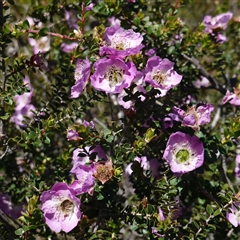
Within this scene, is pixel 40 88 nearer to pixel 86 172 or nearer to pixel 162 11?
pixel 162 11

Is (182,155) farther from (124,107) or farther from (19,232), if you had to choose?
(19,232)

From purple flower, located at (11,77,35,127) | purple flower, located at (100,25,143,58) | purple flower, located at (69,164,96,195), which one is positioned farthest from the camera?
purple flower, located at (11,77,35,127)

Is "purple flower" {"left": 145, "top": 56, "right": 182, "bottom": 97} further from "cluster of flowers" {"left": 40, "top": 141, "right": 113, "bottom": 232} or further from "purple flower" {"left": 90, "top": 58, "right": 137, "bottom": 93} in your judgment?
"cluster of flowers" {"left": 40, "top": 141, "right": 113, "bottom": 232}

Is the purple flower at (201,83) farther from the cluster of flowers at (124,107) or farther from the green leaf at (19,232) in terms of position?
the green leaf at (19,232)

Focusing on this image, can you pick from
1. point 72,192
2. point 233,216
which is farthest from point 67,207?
point 233,216

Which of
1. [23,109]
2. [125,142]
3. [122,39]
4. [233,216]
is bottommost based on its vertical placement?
[23,109]

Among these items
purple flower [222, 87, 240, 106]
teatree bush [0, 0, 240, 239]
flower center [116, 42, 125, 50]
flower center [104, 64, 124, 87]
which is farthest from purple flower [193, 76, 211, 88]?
flower center [104, 64, 124, 87]

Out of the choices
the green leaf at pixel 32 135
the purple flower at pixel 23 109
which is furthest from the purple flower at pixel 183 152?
the purple flower at pixel 23 109
